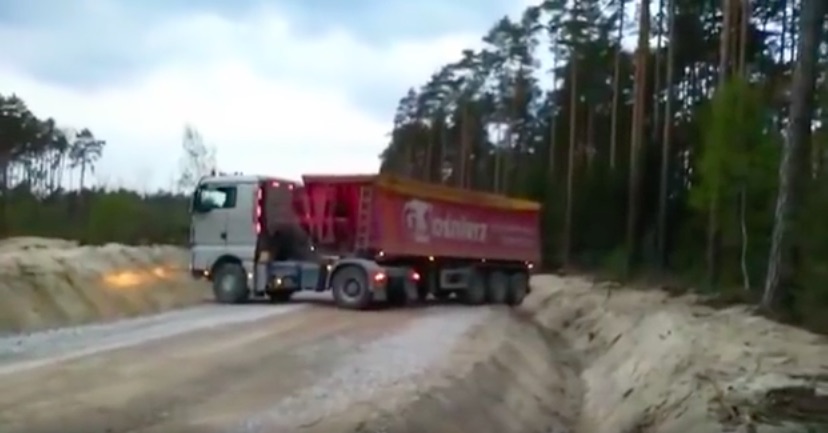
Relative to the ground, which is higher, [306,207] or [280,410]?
[306,207]

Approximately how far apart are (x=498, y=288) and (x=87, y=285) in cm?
1223

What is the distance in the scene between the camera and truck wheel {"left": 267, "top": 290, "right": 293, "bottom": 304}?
1216 inches

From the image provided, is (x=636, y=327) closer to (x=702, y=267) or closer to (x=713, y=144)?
(x=713, y=144)

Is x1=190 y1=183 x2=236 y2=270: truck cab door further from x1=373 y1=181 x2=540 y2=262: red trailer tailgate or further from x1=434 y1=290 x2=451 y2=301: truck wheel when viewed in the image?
x1=434 y1=290 x2=451 y2=301: truck wheel

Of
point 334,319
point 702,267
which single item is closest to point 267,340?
point 334,319

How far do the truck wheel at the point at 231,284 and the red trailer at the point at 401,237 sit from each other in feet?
6.54

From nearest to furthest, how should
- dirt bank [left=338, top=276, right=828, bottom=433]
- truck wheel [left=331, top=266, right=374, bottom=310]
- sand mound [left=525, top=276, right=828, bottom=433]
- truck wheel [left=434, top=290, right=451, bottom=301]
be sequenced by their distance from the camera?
sand mound [left=525, top=276, right=828, bottom=433] < dirt bank [left=338, top=276, right=828, bottom=433] < truck wheel [left=331, top=266, right=374, bottom=310] < truck wheel [left=434, top=290, right=451, bottom=301]

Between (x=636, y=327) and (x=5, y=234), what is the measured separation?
75.2ft

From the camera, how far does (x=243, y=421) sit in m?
11.8

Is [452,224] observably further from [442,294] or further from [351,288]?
[351,288]

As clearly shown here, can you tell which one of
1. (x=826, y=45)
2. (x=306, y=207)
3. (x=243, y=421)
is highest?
(x=826, y=45)

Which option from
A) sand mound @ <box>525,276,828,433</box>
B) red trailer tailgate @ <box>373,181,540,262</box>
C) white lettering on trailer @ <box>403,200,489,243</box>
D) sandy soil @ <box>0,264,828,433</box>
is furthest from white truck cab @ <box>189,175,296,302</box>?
sand mound @ <box>525,276,828,433</box>

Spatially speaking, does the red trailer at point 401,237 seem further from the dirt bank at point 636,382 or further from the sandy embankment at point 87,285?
the dirt bank at point 636,382

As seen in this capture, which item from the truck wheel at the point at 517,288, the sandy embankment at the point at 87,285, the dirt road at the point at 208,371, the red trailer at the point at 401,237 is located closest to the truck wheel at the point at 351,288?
the red trailer at the point at 401,237
